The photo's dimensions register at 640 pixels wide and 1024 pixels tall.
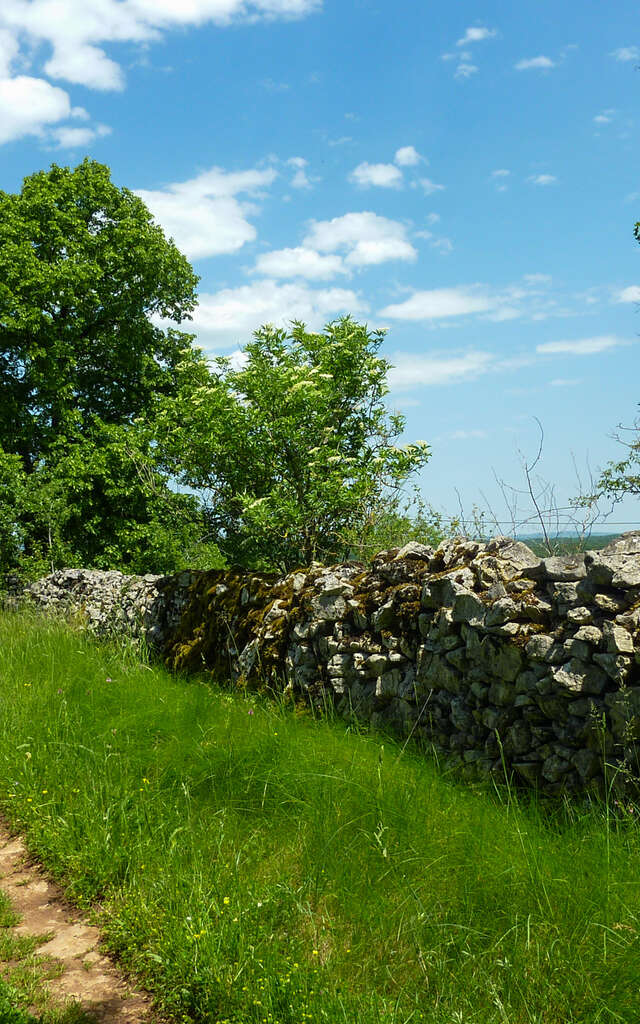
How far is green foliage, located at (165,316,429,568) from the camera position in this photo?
10.7 metres

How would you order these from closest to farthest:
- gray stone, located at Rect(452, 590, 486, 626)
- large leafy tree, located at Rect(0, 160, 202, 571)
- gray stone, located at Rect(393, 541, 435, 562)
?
gray stone, located at Rect(452, 590, 486, 626) → gray stone, located at Rect(393, 541, 435, 562) → large leafy tree, located at Rect(0, 160, 202, 571)

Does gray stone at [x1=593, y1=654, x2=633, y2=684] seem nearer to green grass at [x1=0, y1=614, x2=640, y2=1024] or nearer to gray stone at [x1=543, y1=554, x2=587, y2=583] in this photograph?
gray stone at [x1=543, y1=554, x2=587, y2=583]

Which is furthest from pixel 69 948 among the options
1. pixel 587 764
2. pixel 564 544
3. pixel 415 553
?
pixel 564 544

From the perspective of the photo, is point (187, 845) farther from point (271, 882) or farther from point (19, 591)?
point (19, 591)

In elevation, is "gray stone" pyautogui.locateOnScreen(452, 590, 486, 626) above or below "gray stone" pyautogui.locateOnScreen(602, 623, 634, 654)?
above

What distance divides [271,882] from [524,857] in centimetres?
126

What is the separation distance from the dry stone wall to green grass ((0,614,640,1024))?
1.05ft

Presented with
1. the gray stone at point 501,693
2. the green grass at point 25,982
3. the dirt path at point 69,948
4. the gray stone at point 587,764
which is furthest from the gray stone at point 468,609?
the green grass at point 25,982

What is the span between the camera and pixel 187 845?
4.10 meters

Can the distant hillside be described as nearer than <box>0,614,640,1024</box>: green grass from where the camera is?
No

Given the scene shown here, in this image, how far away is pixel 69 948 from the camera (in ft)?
11.8

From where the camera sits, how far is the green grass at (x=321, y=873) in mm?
3002

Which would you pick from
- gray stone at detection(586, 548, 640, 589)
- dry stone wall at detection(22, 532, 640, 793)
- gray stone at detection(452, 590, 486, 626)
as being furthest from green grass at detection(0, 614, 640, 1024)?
gray stone at detection(586, 548, 640, 589)

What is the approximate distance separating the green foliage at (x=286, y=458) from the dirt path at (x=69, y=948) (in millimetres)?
6415
